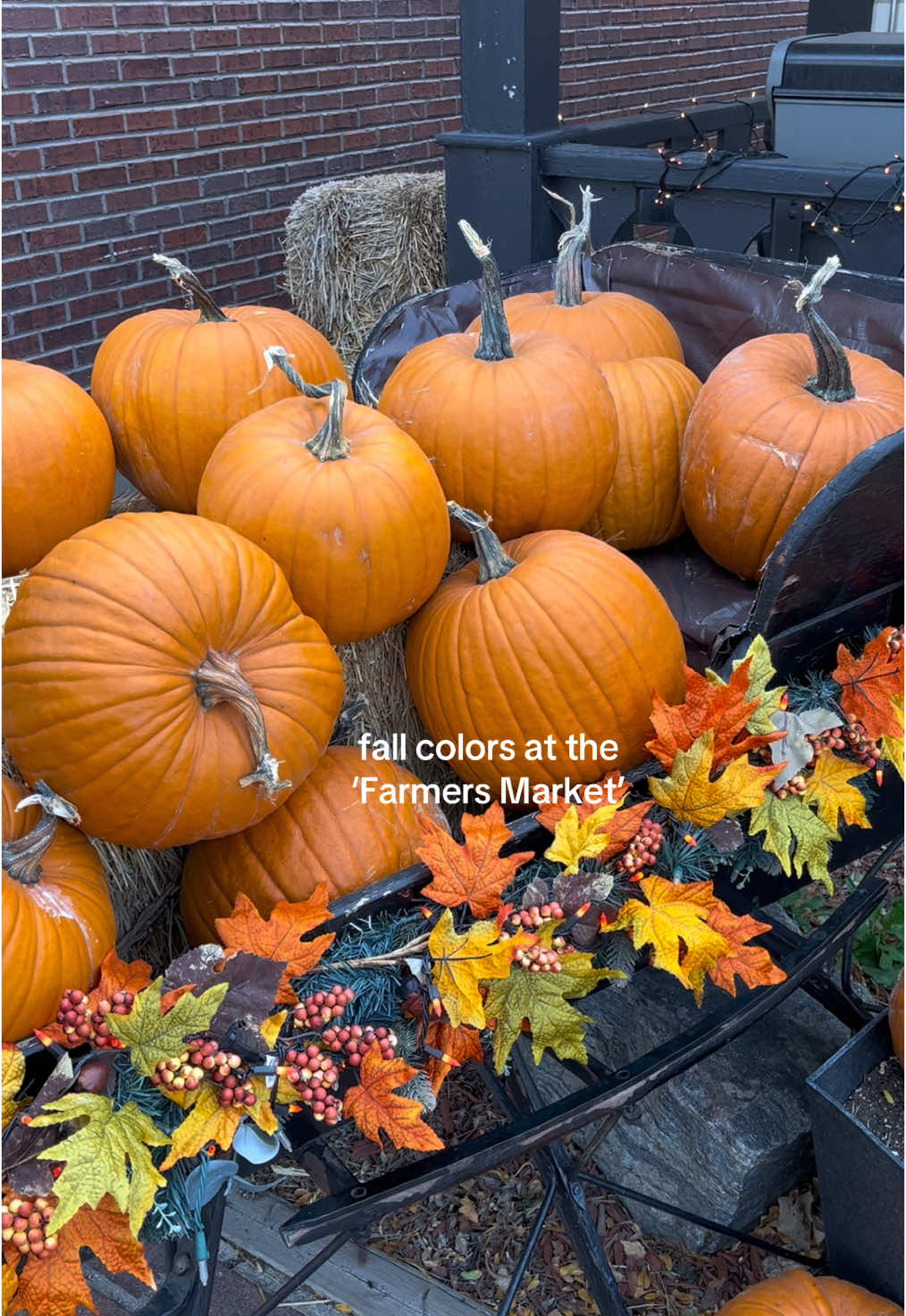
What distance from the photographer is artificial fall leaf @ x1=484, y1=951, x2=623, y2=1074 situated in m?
1.15

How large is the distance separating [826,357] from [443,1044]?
106 centimetres

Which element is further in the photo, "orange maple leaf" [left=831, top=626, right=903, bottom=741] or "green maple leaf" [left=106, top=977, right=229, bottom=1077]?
"orange maple leaf" [left=831, top=626, right=903, bottom=741]

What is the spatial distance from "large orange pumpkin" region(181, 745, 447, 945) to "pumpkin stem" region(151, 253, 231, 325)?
67 centimetres

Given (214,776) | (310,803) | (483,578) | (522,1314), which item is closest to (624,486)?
(483,578)

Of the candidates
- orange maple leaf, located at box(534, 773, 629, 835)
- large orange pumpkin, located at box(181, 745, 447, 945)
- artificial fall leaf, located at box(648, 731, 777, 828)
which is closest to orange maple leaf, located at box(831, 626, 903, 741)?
artificial fall leaf, located at box(648, 731, 777, 828)

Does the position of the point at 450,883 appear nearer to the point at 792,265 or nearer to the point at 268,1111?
the point at 268,1111

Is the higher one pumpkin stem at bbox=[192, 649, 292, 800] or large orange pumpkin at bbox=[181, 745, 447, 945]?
pumpkin stem at bbox=[192, 649, 292, 800]

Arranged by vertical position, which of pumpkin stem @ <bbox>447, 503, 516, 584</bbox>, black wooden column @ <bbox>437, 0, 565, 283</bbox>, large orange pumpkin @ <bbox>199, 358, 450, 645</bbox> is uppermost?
black wooden column @ <bbox>437, 0, 565, 283</bbox>

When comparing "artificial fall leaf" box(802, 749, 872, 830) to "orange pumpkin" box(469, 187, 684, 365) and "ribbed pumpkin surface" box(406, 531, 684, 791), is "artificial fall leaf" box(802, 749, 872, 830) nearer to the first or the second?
"ribbed pumpkin surface" box(406, 531, 684, 791)

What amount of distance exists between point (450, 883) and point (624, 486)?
87 centimetres

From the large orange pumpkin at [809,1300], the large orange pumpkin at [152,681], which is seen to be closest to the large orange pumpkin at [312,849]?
the large orange pumpkin at [152,681]

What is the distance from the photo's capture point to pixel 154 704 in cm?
112

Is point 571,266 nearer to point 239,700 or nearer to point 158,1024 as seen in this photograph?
point 239,700

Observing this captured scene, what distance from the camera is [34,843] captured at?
1063mm
